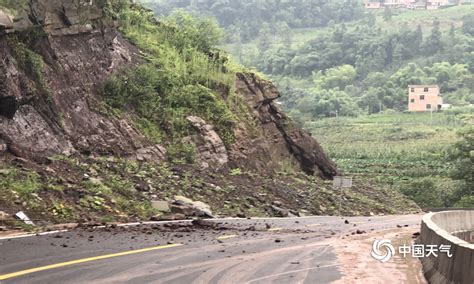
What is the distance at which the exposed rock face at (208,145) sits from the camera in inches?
1095

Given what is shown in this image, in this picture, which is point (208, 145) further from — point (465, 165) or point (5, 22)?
point (465, 165)

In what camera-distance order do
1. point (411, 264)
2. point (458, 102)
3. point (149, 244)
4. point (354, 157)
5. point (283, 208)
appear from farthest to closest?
point (458, 102) < point (354, 157) < point (283, 208) < point (149, 244) < point (411, 264)

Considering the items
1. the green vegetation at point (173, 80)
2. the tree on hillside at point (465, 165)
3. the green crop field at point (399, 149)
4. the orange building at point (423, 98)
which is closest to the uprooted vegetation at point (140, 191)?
the green vegetation at point (173, 80)

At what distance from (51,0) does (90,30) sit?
108 inches

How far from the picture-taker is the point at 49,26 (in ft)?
77.1

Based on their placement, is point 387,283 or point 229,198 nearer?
point 387,283

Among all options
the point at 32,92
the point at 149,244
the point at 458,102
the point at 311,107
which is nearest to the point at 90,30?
the point at 32,92

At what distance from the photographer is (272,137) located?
34906 millimetres

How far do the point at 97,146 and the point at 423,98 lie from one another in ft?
442

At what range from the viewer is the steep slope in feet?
56.2

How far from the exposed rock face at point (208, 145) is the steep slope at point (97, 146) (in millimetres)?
63

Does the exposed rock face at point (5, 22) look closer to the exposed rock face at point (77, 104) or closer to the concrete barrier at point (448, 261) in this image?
the exposed rock face at point (77, 104)

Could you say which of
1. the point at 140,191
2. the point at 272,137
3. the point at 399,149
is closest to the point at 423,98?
the point at 399,149

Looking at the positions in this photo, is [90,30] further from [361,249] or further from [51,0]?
[361,249]
